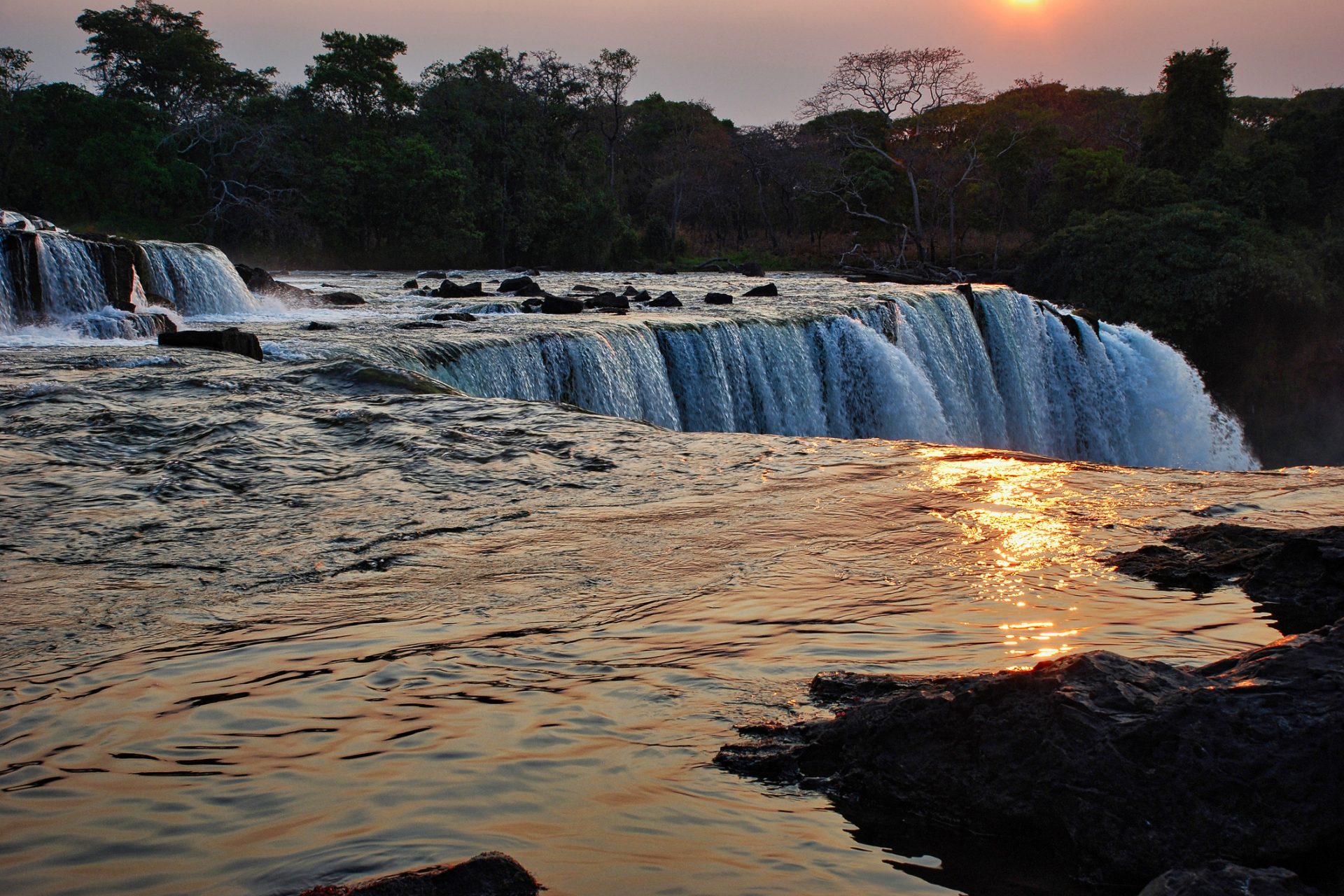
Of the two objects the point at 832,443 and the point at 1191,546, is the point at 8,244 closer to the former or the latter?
the point at 832,443

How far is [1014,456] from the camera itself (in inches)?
337

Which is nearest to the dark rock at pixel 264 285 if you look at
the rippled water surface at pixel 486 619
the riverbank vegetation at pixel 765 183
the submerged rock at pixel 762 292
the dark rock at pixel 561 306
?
the dark rock at pixel 561 306

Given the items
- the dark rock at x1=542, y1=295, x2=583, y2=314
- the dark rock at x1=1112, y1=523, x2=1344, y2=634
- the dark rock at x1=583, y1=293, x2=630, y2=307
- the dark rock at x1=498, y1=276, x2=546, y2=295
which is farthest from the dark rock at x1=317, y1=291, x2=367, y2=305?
the dark rock at x1=1112, y1=523, x2=1344, y2=634

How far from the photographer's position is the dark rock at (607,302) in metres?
18.0

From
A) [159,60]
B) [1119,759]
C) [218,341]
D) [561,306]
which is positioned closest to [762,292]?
[561,306]

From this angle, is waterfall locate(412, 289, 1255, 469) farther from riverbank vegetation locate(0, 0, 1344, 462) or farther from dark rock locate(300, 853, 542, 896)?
dark rock locate(300, 853, 542, 896)

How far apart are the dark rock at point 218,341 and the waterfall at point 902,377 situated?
1.79 m

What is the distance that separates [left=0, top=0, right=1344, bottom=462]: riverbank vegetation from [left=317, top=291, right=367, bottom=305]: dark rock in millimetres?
17587

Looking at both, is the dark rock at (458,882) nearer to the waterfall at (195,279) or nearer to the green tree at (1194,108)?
the waterfall at (195,279)

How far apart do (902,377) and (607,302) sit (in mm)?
5280

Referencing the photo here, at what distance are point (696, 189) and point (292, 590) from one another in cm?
4700

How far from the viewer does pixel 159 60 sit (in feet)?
124

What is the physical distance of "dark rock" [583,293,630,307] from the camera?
59.2 ft

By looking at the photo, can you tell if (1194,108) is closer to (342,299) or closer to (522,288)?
(522,288)
